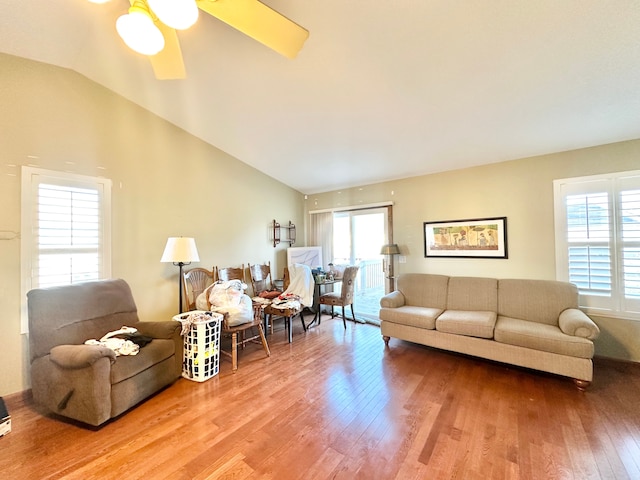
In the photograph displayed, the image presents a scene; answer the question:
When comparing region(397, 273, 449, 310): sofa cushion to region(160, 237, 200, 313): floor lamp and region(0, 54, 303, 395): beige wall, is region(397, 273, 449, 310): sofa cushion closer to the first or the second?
region(0, 54, 303, 395): beige wall

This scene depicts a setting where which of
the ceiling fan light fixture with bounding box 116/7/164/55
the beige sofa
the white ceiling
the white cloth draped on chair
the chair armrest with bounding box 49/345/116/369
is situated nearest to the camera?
the ceiling fan light fixture with bounding box 116/7/164/55

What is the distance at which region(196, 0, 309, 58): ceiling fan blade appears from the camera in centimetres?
139

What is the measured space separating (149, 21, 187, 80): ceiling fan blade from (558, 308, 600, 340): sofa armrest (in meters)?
3.92

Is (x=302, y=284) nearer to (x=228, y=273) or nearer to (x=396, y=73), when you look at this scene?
(x=228, y=273)

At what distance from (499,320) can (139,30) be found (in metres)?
3.91

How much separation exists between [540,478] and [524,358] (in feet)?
4.46

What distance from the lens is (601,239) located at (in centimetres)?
290

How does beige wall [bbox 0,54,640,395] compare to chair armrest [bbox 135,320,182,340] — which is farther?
chair armrest [bbox 135,320,182,340]

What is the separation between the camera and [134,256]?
9.98ft

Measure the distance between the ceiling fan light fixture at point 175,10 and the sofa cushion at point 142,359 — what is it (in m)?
2.31


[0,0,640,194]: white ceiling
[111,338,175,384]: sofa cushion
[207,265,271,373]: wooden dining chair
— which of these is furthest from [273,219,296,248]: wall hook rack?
[111,338,175,384]: sofa cushion

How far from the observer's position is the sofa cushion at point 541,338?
2.36 m

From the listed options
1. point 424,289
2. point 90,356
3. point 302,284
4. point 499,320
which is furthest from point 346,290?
point 90,356

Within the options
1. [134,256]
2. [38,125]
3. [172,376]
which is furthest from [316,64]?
[172,376]
